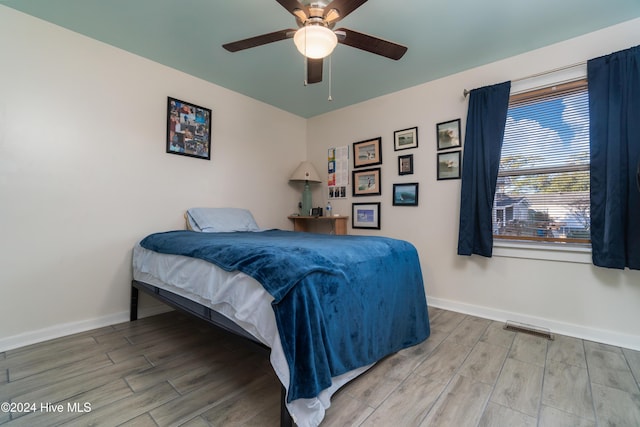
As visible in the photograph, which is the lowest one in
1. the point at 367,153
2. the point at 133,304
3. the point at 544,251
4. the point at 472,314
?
the point at 472,314

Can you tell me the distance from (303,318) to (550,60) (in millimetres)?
2926

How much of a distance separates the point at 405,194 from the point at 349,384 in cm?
214

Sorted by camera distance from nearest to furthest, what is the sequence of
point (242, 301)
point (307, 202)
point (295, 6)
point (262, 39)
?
point (242, 301) < point (295, 6) < point (262, 39) < point (307, 202)

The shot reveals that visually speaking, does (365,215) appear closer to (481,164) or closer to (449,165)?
(449,165)

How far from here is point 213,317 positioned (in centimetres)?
154

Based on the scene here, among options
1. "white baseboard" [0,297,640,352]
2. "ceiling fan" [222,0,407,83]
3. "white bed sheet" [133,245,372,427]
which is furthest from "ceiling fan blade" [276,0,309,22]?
"white baseboard" [0,297,640,352]

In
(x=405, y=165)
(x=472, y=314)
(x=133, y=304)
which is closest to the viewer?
(x=133, y=304)

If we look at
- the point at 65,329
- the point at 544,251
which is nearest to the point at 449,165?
the point at 544,251

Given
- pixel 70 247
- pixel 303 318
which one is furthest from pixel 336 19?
pixel 70 247

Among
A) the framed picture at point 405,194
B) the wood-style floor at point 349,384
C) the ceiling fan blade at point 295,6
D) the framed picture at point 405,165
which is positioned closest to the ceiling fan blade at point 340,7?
the ceiling fan blade at point 295,6

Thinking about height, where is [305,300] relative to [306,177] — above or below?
below

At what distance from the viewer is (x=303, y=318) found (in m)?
1.12

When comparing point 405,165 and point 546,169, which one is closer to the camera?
point 546,169

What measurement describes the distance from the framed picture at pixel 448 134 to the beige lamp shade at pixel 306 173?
1597 mm
